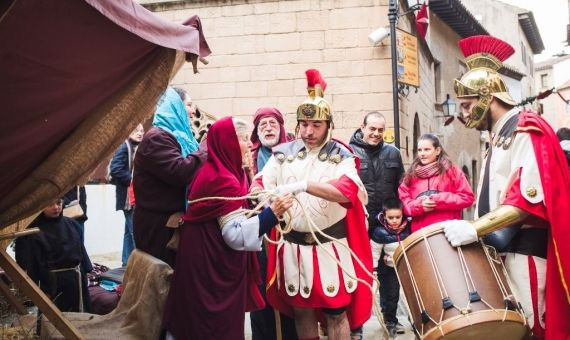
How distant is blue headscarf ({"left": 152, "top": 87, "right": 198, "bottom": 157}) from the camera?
4.17 metres

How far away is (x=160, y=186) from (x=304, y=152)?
103 cm

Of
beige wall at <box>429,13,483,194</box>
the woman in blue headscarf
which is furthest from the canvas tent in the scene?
beige wall at <box>429,13,483,194</box>

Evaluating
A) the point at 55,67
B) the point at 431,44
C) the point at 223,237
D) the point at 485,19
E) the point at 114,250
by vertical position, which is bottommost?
the point at 114,250

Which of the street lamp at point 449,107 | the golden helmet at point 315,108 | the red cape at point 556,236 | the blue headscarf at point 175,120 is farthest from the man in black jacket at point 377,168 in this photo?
the street lamp at point 449,107

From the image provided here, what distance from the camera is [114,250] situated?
10.9 metres

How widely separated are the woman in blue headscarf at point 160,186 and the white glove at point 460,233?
1.72 metres

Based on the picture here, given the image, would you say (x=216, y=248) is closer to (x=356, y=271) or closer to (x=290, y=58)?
(x=356, y=271)

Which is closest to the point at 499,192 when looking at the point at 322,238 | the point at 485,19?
the point at 322,238

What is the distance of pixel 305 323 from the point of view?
13.5 ft

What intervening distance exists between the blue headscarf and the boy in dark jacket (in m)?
1.97

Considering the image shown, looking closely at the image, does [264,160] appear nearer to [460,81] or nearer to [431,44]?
[460,81]

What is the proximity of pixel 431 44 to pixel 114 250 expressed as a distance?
44.3 feet

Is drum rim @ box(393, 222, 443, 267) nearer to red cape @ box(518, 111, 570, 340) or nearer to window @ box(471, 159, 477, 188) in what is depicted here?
red cape @ box(518, 111, 570, 340)

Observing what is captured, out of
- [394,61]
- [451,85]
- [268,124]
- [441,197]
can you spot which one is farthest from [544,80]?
[268,124]
